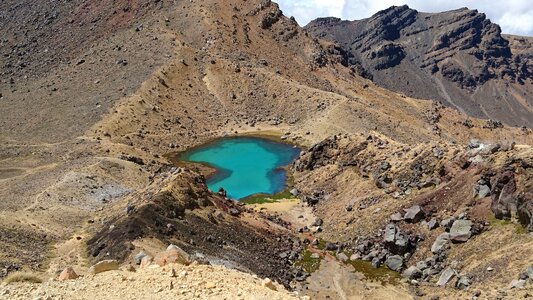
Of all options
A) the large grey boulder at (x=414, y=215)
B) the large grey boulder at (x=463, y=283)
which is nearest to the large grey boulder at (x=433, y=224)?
the large grey boulder at (x=414, y=215)

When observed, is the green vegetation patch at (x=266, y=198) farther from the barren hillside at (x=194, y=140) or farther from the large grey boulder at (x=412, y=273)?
the large grey boulder at (x=412, y=273)

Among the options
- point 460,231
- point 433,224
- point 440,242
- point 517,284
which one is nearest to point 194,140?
point 433,224

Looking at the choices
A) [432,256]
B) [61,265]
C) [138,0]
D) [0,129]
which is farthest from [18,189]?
[138,0]

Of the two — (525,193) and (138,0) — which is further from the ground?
(138,0)

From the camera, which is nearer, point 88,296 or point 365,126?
point 88,296

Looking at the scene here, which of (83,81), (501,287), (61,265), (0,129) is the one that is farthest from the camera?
(83,81)

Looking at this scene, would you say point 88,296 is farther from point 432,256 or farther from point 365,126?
point 365,126
